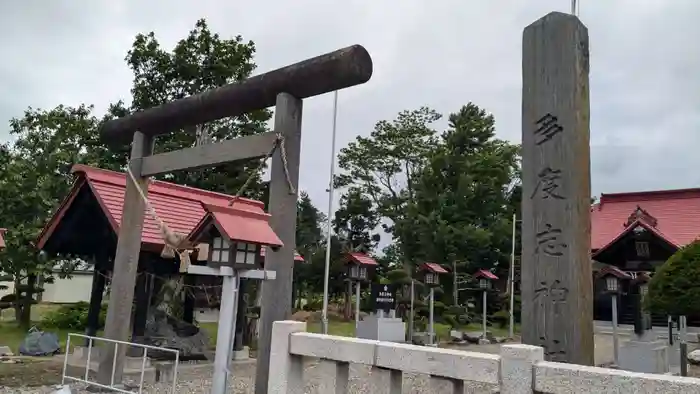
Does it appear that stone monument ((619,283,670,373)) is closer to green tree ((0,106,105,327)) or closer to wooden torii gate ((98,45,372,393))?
wooden torii gate ((98,45,372,393))

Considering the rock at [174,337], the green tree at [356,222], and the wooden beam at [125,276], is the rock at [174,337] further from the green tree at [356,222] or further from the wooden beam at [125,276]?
the green tree at [356,222]

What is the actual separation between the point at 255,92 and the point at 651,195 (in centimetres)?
2653

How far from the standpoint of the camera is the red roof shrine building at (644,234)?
71.9 feet

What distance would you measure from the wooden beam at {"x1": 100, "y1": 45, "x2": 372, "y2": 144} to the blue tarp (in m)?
7.22

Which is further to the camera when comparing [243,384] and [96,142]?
[96,142]

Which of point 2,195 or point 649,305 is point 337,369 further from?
point 2,195

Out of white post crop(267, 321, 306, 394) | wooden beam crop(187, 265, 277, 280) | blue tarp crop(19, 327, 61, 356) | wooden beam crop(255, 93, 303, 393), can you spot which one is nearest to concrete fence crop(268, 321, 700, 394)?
white post crop(267, 321, 306, 394)

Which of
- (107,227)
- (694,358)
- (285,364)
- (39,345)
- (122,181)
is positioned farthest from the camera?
(694,358)

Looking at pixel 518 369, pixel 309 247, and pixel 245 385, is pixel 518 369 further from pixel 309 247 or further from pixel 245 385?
pixel 309 247

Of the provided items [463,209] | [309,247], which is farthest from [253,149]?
[309,247]

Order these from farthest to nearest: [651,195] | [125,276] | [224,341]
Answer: [651,195] < [125,276] < [224,341]

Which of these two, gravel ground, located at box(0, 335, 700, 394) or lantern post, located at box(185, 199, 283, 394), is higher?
lantern post, located at box(185, 199, 283, 394)

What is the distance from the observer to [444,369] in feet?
11.7

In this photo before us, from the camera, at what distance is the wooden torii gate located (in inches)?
222
